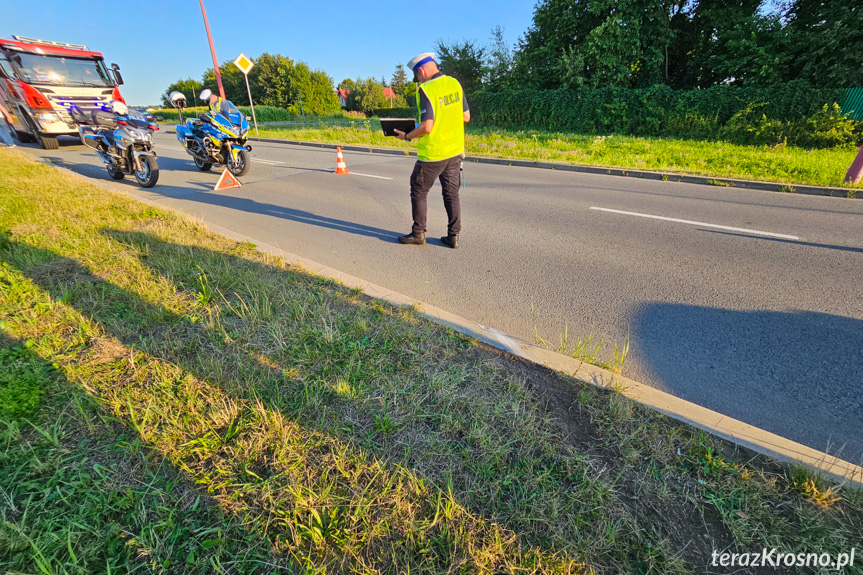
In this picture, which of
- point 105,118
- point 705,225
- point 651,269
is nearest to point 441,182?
point 651,269

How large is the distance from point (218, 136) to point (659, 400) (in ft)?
30.7

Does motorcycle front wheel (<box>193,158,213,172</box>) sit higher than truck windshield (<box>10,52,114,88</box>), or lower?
lower

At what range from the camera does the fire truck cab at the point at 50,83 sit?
38.3ft

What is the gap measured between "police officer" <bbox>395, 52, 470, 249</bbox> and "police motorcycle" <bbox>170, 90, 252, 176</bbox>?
5397 millimetres

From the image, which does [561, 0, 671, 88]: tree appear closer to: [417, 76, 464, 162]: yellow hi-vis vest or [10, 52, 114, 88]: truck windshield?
[417, 76, 464, 162]: yellow hi-vis vest

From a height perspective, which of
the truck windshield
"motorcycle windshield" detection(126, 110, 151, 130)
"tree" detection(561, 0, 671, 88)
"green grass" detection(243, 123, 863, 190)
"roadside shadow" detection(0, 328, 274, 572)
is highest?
"tree" detection(561, 0, 671, 88)

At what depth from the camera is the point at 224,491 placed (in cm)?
161

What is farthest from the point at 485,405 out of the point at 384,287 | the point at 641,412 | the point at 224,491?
the point at 384,287

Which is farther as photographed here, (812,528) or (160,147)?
(160,147)

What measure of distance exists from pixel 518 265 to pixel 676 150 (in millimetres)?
10450

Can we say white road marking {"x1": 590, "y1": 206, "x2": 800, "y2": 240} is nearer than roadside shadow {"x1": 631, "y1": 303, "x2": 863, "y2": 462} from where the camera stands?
No

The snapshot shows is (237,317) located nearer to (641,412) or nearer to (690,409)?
(641,412)

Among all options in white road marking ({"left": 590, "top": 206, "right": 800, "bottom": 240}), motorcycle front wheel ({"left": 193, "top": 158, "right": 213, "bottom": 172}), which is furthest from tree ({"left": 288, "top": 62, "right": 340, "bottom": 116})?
white road marking ({"left": 590, "top": 206, "right": 800, "bottom": 240})

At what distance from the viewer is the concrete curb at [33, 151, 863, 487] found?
5.57ft
